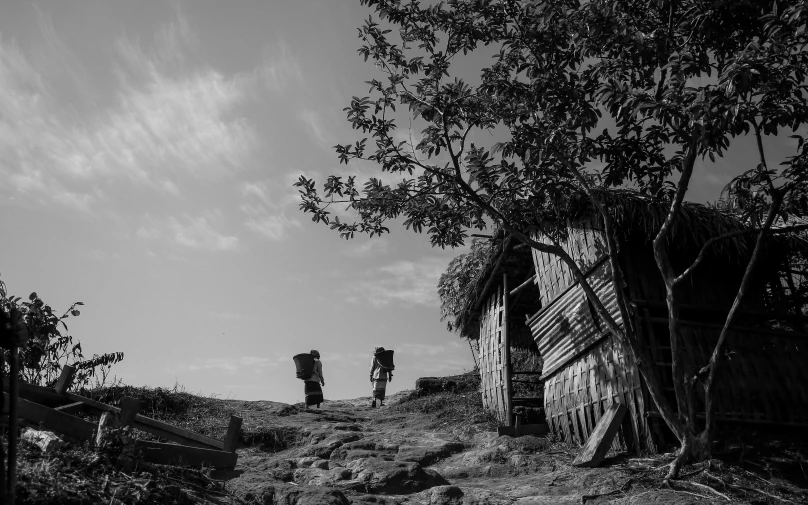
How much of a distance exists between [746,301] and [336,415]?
8.15 metres

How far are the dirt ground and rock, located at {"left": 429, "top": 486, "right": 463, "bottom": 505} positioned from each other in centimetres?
1

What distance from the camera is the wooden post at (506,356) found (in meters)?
11.8

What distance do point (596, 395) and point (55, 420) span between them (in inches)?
278

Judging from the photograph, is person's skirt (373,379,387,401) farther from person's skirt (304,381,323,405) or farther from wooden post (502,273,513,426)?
wooden post (502,273,513,426)

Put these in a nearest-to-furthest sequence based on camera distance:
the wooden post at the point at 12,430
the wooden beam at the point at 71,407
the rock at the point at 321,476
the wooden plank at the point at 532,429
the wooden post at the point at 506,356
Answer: the wooden post at the point at 12,430 < the wooden beam at the point at 71,407 < the rock at the point at 321,476 < the wooden plank at the point at 532,429 < the wooden post at the point at 506,356

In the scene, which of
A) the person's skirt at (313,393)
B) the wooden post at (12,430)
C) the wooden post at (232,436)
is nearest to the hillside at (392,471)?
the wooden post at (232,436)

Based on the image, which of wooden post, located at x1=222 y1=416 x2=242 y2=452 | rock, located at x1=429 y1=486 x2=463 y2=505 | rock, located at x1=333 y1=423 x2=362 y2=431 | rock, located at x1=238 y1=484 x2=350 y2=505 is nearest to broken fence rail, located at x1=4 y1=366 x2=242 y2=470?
wooden post, located at x1=222 y1=416 x2=242 y2=452

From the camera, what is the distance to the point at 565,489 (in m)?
7.41

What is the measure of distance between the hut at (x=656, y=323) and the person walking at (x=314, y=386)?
16.8 ft

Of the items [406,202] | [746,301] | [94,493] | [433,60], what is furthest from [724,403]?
[94,493]

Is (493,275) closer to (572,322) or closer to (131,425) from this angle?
(572,322)

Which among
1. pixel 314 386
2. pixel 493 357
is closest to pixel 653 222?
pixel 493 357

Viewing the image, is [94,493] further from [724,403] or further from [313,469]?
[724,403]

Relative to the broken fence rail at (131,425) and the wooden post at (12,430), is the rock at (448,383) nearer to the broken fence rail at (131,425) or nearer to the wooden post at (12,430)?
the broken fence rail at (131,425)
